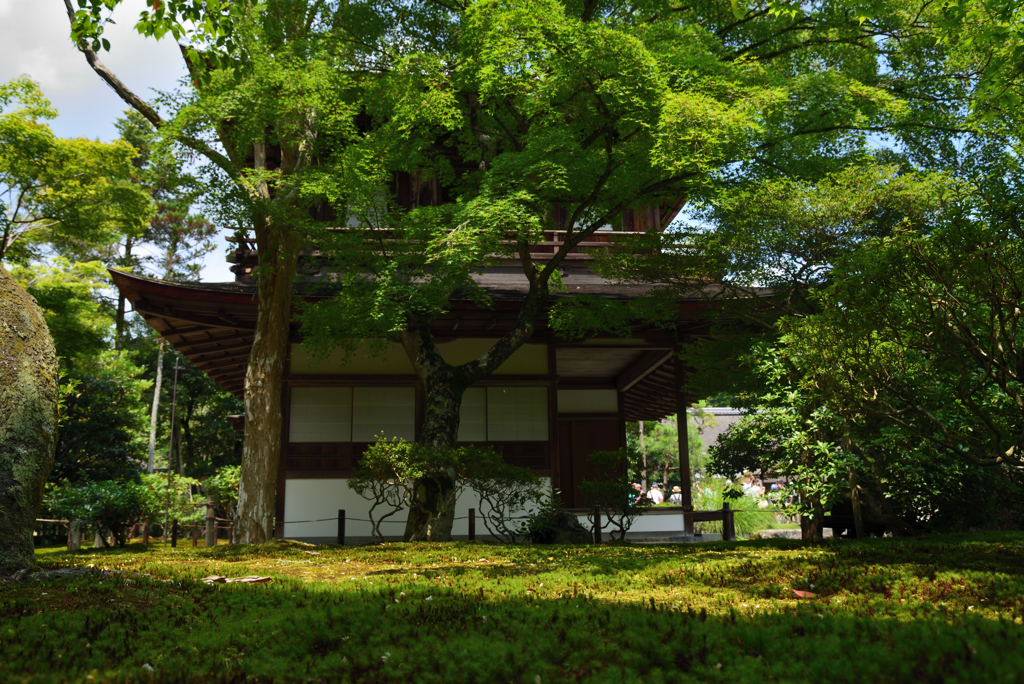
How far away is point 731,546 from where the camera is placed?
8.70 m

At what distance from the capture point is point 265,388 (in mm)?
10094

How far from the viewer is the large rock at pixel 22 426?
454 centimetres

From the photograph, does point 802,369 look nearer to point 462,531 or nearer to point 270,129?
point 462,531

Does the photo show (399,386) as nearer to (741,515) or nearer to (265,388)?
(265,388)

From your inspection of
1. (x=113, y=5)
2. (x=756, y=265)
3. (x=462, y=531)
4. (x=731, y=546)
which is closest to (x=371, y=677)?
(x=113, y=5)

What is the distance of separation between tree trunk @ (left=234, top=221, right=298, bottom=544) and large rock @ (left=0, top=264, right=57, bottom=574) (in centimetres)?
502

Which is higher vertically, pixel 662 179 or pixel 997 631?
pixel 662 179

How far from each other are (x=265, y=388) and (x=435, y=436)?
259 centimetres

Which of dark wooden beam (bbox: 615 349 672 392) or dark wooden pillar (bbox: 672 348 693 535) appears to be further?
dark wooden beam (bbox: 615 349 672 392)

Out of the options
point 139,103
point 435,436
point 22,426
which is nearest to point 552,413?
point 435,436

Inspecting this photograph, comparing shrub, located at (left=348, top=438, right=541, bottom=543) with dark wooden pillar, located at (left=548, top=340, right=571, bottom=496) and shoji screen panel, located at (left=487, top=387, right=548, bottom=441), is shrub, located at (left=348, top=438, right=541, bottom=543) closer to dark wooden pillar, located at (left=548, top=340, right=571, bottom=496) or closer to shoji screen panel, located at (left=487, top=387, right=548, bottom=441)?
dark wooden pillar, located at (left=548, top=340, right=571, bottom=496)

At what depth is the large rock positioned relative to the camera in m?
4.54

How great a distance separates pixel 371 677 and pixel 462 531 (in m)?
9.97

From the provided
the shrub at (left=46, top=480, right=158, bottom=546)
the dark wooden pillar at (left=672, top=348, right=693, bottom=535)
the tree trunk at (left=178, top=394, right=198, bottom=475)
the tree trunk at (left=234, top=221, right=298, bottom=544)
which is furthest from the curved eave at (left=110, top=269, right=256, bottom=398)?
the tree trunk at (left=178, top=394, right=198, bottom=475)
